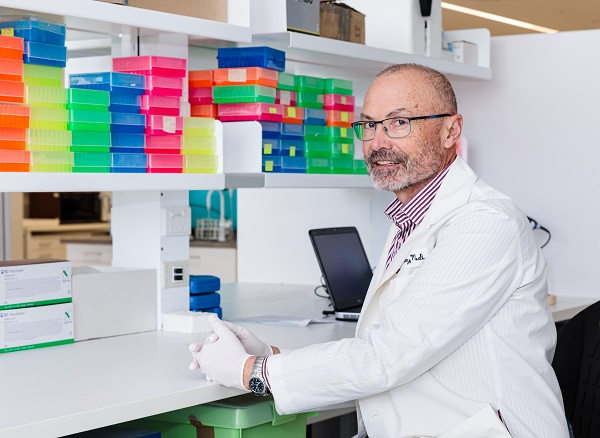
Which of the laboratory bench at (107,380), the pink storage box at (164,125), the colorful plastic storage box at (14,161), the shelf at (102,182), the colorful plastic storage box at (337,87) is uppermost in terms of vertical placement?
the colorful plastic storage box at (337,87)

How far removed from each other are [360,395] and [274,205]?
83.5 inches

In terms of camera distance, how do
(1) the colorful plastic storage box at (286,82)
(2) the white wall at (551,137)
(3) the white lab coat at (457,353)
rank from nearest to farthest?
(3) the white lab coat at (457,353) < (1) the colorful plastic storage box at (286,82) < (2) the white wall at (551,137)

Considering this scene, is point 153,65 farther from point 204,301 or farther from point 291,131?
point 204,301

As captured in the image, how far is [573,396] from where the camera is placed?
2373 mm

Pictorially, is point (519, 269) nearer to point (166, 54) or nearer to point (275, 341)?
point (275, 341)

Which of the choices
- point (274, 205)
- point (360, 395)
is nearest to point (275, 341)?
point (360, 395)

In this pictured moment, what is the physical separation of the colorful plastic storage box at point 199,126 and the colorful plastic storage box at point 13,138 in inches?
19.9

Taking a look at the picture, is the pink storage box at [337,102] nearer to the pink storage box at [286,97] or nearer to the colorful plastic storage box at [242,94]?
the pink storage box at [286,97]

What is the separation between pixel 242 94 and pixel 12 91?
0.81m

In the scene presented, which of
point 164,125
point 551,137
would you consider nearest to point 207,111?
point 164,125

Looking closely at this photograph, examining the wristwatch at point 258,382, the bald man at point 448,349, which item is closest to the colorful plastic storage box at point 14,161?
the bald man at point 448,349

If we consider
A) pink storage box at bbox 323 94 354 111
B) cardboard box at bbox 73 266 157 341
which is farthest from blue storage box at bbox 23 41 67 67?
pink storage box at bbox 323 94 354 111

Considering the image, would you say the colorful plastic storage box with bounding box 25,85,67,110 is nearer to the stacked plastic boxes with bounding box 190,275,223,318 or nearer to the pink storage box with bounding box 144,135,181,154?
the pink storage box with bounding box 144,135,181,154

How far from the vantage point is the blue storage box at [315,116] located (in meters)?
3.02
